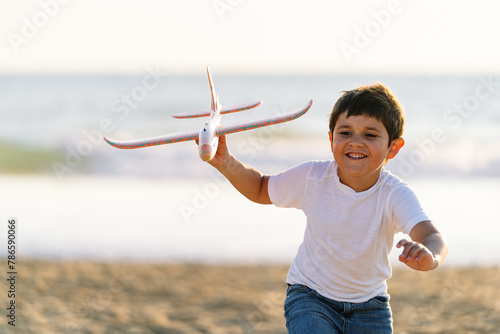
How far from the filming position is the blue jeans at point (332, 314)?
3146 millimetres

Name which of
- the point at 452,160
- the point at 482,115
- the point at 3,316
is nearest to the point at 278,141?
the point at 452,160

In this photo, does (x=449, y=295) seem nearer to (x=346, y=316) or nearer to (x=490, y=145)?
(x=346, y=316)

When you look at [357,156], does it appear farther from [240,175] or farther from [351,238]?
[240,175]

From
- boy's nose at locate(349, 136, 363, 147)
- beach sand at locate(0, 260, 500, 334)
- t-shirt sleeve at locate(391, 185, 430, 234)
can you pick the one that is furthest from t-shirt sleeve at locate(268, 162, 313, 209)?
beach sand at locate(0, 260, 500, 334)

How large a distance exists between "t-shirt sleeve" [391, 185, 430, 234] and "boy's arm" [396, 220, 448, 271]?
1.5 inches

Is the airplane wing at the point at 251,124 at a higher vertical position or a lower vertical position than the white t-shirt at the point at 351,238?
higher

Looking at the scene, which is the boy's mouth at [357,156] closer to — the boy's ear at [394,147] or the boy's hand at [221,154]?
the boy's ear at [394,147]

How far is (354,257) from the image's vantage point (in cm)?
329

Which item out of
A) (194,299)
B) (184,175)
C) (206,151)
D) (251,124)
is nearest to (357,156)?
(251,124)

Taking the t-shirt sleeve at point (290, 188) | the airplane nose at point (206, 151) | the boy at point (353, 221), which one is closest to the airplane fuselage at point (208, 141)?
the airplane nose at point (206, 151)

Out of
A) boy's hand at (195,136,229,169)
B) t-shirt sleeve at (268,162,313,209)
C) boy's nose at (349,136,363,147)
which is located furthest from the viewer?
t-shirt sleeve at (268,162,313,209)

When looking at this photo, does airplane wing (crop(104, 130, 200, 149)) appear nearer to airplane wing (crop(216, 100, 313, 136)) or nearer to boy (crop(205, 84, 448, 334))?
airplane wing (crop(216, 100, 313, 136))

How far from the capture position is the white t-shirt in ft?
10.8

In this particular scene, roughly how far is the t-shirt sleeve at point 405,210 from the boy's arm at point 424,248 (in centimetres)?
4
